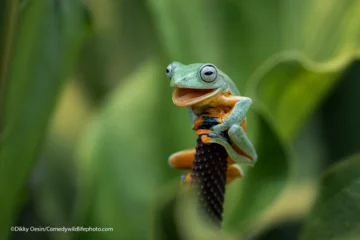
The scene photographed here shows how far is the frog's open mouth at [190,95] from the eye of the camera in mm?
228

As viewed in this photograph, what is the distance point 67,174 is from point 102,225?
0.54ft

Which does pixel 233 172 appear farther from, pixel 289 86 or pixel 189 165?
pixel 289 86

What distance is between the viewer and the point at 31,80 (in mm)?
430

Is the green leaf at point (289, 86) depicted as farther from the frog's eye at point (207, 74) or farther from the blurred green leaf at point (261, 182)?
the frog's eye at point (207, 74)

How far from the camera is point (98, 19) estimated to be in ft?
1.86

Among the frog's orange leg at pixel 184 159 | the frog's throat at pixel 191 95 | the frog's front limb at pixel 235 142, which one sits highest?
the frog's throat at pixel 191 95

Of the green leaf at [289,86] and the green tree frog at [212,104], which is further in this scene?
the green leaf at [289,86]

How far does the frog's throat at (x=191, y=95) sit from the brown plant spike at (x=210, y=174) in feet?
0.06

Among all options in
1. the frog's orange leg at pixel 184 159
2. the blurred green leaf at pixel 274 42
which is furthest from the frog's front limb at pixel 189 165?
the blurred green leaf at pixel 274 42

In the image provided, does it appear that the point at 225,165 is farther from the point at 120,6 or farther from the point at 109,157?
the point at 120,6

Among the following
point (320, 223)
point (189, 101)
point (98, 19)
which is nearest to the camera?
point (189, 101)

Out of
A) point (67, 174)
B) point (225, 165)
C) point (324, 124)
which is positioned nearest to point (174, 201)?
point (225, 165)

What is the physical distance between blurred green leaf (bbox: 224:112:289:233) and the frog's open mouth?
0.13 metres

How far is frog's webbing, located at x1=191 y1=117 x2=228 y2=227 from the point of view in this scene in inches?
9.4
